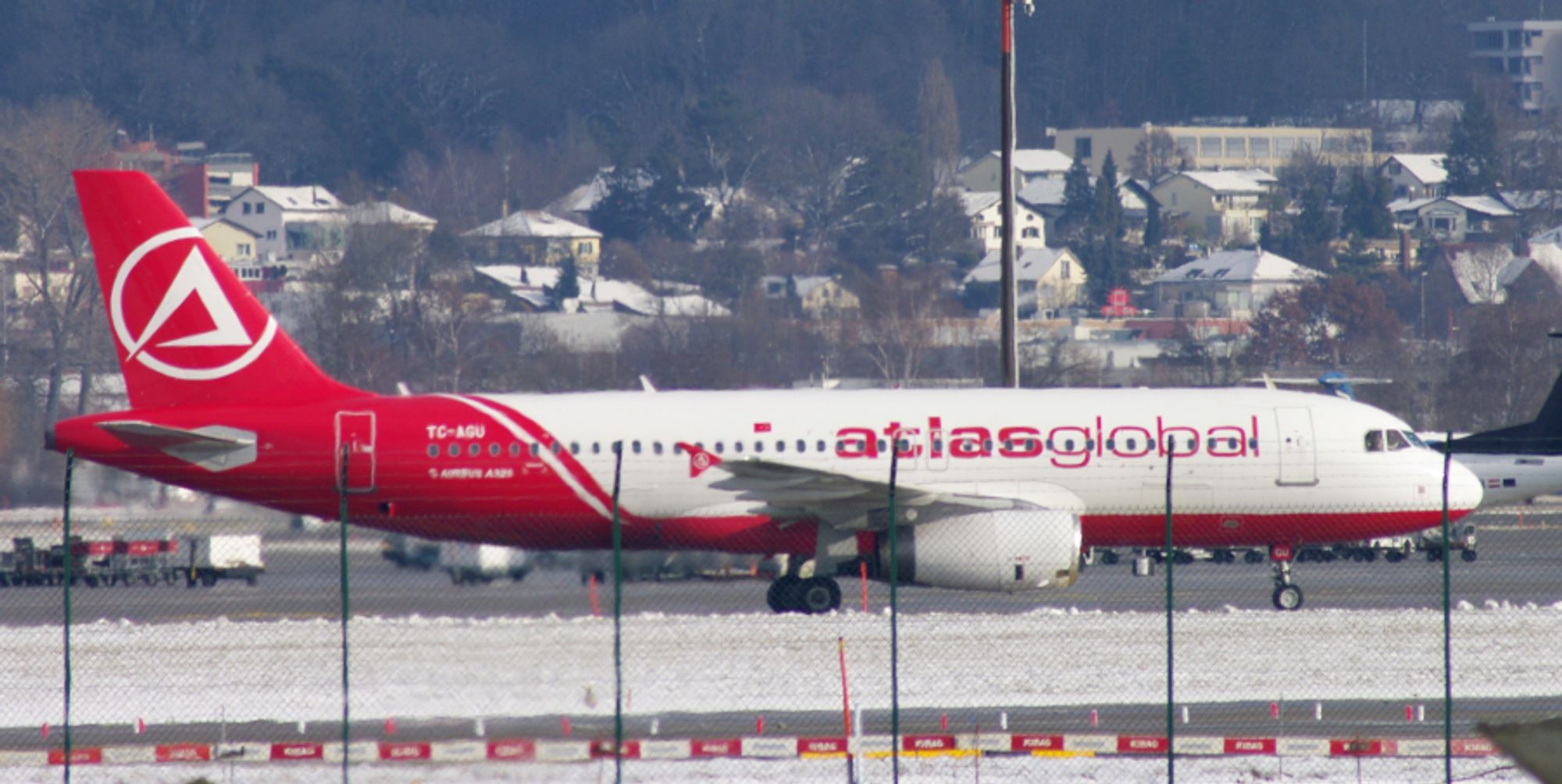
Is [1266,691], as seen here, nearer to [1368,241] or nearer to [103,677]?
[103,677]

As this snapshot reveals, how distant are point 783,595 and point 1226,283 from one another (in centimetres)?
13109

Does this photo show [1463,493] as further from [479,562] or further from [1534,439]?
[479,562]

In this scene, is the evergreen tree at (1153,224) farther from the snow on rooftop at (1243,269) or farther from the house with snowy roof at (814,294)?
the house with snowy roof at (814,294)

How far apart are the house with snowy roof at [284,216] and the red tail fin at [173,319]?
139 m

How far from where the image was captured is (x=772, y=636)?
1058 inches

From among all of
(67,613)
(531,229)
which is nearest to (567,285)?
(531,229)

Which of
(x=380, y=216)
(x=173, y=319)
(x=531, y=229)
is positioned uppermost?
(x=531, y=229)

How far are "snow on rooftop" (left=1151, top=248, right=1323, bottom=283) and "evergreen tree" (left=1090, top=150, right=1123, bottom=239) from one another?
7093mm

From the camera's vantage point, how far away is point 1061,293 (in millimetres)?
162500

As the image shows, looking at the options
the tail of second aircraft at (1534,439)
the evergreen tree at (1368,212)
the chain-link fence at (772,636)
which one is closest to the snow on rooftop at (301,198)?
the evergreen tree at (1368,212)

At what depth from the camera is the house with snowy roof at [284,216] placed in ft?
574

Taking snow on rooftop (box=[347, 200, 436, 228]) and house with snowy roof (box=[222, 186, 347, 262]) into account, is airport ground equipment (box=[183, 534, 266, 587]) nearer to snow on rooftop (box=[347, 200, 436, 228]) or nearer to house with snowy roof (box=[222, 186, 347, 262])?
snow on rooftop (box=[347, 200, 436, 228])

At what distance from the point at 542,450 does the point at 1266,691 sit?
11.1m

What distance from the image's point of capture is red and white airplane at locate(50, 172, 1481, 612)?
1182 inches
